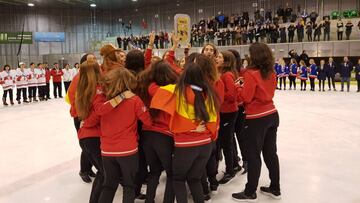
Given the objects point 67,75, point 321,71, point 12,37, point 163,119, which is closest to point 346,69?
point 321,71

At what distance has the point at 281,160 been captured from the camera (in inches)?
209

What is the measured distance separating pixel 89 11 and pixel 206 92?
38644mm

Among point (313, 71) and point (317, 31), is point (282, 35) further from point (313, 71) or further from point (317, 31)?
point (313, 71)

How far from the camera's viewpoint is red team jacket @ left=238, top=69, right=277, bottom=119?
11.2 feet

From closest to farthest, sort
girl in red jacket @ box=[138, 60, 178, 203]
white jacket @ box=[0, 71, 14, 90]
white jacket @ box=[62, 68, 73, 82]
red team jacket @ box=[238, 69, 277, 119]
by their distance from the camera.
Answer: girl in red jacket @ box=[138, 60, 178, 203]
red team jacket @ box=[238, 69, 277, 119]
white jacket @ box=[0, 71, 14, 90]
white jacket @ box=[62, 68, 73, 82]

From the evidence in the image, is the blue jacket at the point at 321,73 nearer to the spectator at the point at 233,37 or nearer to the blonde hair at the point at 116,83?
the spectator at the point at 233,37

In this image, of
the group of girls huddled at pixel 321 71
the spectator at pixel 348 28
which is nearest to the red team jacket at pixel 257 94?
the group of girls huddled at pixel 321 71

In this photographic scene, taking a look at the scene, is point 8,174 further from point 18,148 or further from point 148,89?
point 148,89

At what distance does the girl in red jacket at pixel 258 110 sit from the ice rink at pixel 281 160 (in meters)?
0.50

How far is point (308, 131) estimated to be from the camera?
7367 mm

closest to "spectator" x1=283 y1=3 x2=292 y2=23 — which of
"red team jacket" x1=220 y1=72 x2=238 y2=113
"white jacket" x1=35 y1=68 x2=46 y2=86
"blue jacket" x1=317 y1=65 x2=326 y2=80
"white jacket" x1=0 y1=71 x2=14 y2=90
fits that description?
"blue jacket" x1=317 y1=65 x2=326 y2=80

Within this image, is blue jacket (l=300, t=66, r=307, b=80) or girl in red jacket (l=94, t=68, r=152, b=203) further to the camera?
blue jacket (l=300, t=66, r=307, b=80)

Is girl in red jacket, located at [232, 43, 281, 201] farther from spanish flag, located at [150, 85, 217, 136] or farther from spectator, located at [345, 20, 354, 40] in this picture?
spectator, located at [345, 20, 354, 40]

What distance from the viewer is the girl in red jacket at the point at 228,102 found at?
3.86 metres
